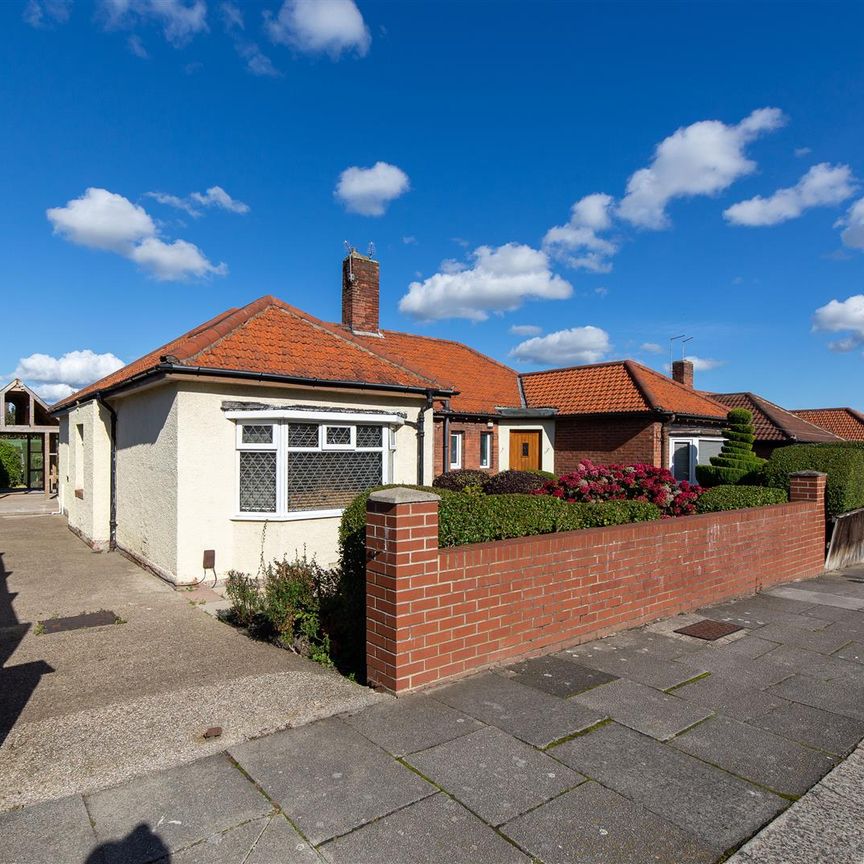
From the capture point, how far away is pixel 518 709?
12.7ft

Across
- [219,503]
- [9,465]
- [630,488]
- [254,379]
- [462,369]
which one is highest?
[462,369]

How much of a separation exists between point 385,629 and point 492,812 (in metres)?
1.56

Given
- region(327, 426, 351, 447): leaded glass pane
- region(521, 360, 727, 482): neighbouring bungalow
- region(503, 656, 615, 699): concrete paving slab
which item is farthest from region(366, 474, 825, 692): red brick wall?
region(521, 360, 727, 482): neighbouring bungalow

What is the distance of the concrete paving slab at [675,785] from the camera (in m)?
2.74

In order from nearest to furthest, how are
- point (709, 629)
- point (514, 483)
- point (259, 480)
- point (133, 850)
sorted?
point (133, 850), point (709, 629), point (259, 480), point (514, 483)

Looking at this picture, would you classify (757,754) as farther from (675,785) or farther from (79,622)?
(79,622)

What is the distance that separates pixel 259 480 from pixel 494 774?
573 centimetres

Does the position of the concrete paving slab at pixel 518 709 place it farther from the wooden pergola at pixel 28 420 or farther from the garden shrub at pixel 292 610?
the wooden pergola at pixel 28 420

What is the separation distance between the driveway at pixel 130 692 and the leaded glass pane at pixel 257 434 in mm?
2159

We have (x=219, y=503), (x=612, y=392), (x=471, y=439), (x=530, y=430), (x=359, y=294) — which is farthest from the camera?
(x=530, y=430)

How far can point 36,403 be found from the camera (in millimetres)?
23031

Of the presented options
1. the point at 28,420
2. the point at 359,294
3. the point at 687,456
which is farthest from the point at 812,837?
the point at 28,420

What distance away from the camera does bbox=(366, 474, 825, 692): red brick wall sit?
4.11m

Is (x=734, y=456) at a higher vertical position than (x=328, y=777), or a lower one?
higher
